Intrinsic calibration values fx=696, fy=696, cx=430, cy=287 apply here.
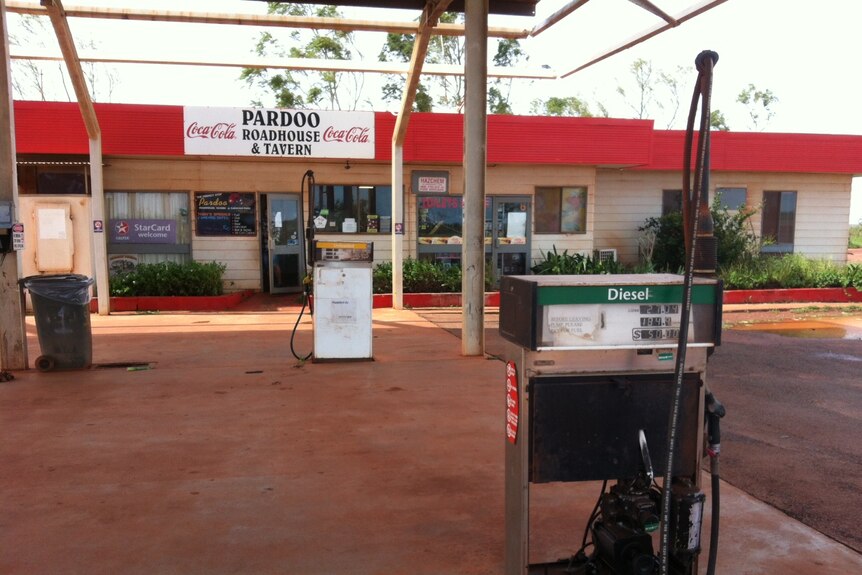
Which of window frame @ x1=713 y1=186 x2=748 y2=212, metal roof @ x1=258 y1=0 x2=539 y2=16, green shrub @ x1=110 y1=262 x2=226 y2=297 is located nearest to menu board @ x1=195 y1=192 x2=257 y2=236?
green shrub @ x1=110 y1=262 x2=226 y2=297

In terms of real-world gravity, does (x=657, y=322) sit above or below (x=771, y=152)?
below

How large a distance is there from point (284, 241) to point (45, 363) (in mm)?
8077

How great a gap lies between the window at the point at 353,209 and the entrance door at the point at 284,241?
498 mm

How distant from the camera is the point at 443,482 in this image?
4.72m

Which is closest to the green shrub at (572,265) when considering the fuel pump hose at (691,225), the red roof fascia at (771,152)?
the red roof fascia at (771,152)

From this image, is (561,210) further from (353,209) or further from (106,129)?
(106,129)

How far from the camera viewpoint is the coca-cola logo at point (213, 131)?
1373 centimetres

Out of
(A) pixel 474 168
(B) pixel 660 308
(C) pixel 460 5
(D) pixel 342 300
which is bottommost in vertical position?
(D) pixel 342 300

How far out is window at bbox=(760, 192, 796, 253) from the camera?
19125mm

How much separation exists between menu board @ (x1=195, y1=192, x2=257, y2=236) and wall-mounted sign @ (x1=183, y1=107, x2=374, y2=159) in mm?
1798

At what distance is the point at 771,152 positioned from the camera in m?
17.9

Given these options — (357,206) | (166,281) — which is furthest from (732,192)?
(166,281)

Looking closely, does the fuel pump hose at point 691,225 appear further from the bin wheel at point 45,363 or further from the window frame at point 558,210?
the window frame at point 558,210

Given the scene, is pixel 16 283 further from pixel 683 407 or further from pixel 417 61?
pixel 683 407
